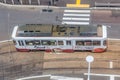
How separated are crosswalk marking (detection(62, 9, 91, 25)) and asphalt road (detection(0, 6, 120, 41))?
24.9 inches

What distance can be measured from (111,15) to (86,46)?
326 inches

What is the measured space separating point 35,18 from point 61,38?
808 centimetres

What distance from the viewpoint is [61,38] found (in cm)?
4884

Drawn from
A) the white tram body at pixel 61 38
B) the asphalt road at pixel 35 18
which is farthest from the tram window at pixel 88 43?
the asphalt road at pixel 35 18

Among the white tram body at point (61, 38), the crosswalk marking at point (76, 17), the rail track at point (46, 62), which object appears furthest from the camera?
the crosswalk marking at point (76, 17)

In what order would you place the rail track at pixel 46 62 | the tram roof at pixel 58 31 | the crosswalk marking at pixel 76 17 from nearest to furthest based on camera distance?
the rail track at pixel 46 62 → the tram roof at pixel 58 31 → the crosswalk marking at pixel 76 17

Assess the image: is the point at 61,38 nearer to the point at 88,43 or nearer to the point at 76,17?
the point at 88,43

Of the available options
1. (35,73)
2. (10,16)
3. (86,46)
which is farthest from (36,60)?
(10,16)

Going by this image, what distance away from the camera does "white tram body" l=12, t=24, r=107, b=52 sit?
4878cm

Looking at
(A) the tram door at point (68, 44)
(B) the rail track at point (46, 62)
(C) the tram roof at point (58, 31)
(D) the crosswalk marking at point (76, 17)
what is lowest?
(B) the rail track at point (46, 62)

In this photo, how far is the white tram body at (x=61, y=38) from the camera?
48781mm

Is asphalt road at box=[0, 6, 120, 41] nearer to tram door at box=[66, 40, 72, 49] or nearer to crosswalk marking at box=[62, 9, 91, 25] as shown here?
crosswalk marking at box=[62, 9, 91, 25]

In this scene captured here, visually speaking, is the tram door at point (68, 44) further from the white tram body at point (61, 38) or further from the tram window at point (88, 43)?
the tram window at point (88, 43)

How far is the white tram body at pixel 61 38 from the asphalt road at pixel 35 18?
3.82 m
